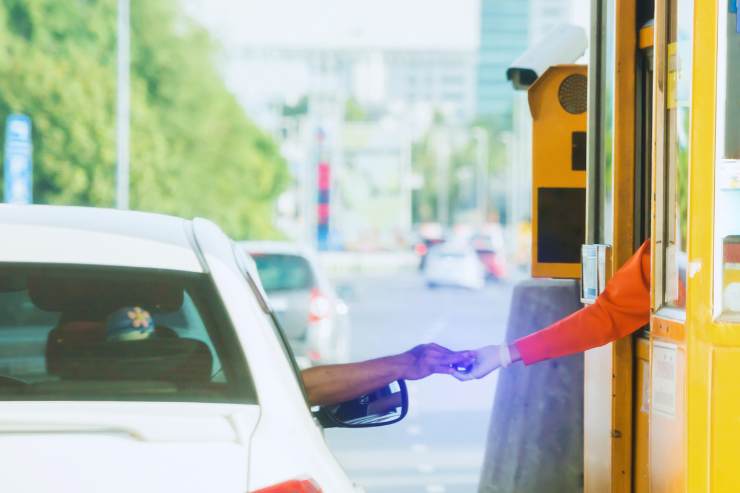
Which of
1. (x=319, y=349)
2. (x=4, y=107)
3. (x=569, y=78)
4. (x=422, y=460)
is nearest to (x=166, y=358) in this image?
(x=569, y=78)

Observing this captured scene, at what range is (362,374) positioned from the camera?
4105mm

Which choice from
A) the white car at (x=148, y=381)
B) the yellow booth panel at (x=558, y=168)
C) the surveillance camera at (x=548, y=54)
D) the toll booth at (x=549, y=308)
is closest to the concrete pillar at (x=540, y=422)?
the toll booth at (x=549, y=308)

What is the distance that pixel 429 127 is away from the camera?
14200 cm

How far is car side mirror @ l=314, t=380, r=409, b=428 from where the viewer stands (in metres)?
3.90

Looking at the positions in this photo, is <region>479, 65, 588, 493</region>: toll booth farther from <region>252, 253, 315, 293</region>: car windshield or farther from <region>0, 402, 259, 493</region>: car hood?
<region>252, 253, 315, 293</region>: car windshield

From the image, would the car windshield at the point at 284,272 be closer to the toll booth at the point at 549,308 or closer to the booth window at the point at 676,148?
the toll booth at the point at 549,308

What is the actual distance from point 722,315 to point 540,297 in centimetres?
247

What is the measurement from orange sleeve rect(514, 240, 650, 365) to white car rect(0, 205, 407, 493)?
1.25 m

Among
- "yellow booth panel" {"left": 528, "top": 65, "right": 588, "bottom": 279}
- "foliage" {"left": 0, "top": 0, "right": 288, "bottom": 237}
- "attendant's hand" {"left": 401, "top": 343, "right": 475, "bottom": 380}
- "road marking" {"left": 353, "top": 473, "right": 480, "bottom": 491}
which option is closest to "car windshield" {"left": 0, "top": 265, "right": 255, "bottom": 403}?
"attendant's hand" {"left": 401, "top": 343, "right": 475, "bottom": 380}

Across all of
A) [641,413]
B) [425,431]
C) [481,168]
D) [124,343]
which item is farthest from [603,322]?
[481,168]

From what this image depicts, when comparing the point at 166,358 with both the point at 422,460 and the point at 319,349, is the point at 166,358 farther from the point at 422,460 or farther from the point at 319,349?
the point at 319,349

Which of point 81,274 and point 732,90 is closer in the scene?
point 81,274

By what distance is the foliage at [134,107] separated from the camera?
1374 inches

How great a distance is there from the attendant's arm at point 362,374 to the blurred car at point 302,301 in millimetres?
9315
